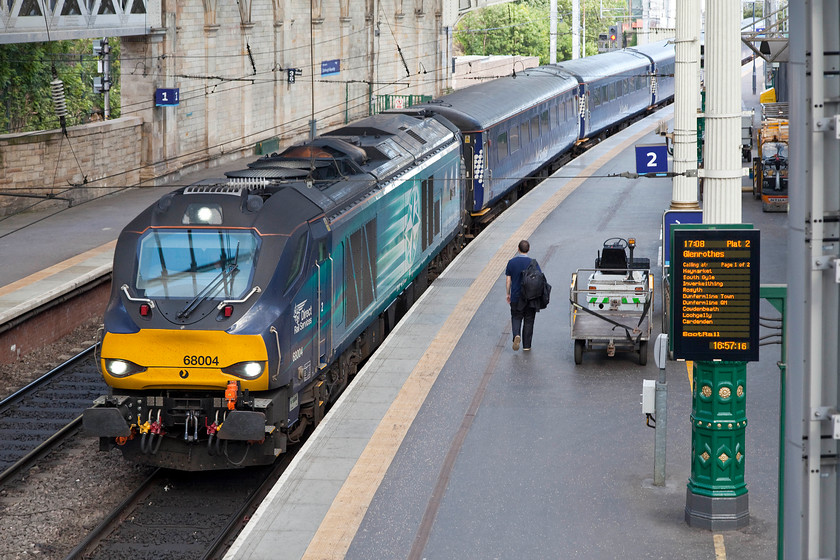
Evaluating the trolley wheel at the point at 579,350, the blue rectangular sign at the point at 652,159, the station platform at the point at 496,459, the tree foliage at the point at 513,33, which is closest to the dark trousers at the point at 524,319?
the station platform at the point at 496,459

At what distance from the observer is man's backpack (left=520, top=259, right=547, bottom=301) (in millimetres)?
15812

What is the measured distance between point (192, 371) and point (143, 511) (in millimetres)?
1836

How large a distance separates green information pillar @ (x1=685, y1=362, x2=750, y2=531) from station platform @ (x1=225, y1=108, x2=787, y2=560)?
178 millimetres

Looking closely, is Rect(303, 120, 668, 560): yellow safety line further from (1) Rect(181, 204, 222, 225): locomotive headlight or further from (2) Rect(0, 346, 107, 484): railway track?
(2) Rect(0, 346, 107, 484): railway track

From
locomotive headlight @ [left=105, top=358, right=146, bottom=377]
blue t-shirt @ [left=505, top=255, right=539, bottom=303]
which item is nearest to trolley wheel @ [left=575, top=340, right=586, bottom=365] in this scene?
blue t-shirt @ [left=505, top=255, right=539, bottom=303]

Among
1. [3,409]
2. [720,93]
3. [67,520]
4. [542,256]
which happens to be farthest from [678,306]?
[542,256]

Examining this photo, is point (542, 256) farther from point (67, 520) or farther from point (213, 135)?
point (213, 135)

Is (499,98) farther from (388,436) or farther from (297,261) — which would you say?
(297,261)

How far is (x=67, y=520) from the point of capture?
39.7 ft

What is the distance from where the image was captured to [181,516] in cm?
1206

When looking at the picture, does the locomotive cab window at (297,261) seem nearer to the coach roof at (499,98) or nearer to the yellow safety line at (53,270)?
the yellow safety line at (53,270)

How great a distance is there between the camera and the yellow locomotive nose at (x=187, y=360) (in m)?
11.3

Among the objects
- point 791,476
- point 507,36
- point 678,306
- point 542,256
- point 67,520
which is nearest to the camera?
point 791,476

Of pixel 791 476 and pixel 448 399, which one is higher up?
pixel 791 476
